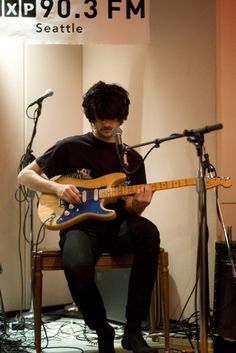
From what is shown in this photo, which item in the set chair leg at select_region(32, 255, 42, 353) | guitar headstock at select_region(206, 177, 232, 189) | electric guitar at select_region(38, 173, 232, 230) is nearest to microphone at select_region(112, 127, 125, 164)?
electric guitar at select_region(38, 173, 232, 230)

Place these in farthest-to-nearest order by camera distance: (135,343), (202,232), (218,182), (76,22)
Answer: (76,22), (218,182), (135,343), (202,232)

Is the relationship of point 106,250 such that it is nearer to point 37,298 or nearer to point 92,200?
point 92,200

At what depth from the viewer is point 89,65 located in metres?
3.68

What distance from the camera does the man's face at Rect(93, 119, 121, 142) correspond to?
7.98 ft

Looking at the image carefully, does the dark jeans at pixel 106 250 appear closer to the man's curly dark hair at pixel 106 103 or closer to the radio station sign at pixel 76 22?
the man's curly dark hair at pixel 106 103

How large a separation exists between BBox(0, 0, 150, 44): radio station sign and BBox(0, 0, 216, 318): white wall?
364mm

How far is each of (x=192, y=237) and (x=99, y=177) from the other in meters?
0.80

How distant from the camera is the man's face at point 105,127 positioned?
2434 millimetres

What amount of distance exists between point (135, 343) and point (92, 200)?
25.3 inches

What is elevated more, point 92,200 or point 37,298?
point 92,200

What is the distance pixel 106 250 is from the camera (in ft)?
7.86

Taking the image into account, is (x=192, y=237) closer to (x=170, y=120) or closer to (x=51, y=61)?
(x=170, y=120)

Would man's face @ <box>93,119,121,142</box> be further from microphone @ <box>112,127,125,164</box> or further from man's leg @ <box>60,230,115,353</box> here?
man's leg @ <box>60,230,115,353</box>

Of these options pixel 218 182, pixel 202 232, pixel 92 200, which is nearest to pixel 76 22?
pixel 92 200
